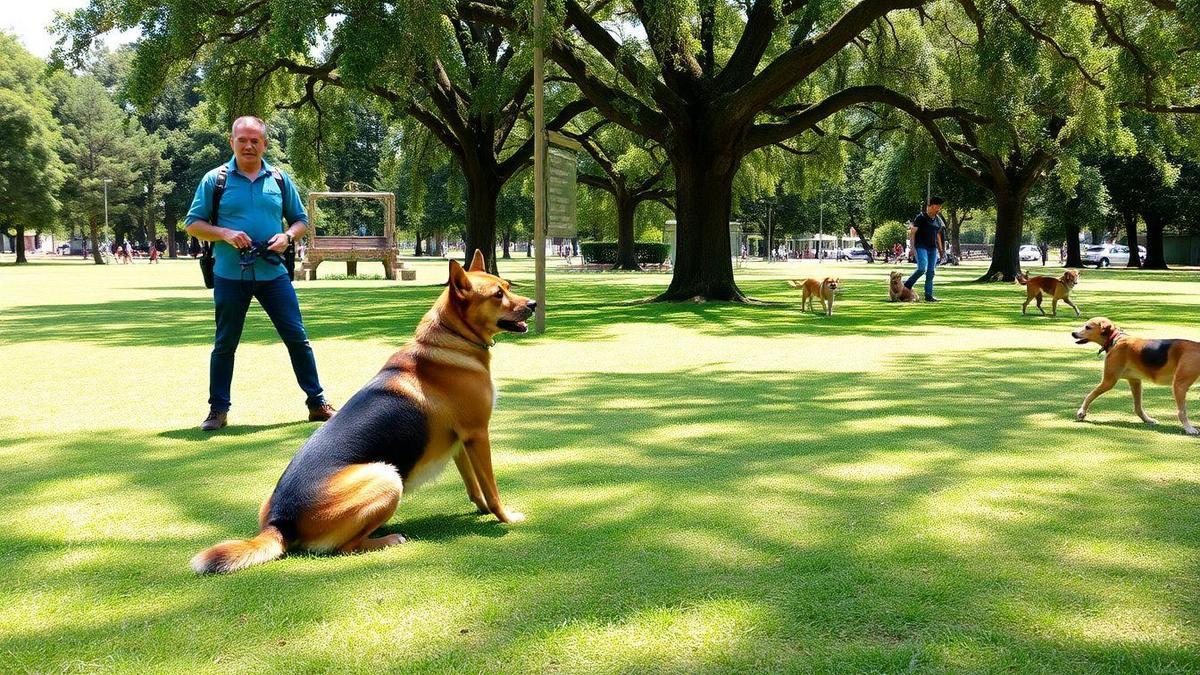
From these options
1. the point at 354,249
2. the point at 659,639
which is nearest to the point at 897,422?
the point at 659,639

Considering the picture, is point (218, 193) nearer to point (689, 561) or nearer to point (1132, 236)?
point (689, 561)

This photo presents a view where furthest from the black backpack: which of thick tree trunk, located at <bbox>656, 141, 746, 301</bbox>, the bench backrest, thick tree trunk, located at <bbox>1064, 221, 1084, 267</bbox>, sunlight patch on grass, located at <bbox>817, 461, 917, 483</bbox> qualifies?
thick tree trunk, located at <bbox>1064, 221, 1084, 267</bbox>

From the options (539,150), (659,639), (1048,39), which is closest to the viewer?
(659,639)

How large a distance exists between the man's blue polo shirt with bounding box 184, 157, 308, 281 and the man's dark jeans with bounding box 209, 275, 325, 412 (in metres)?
0.09

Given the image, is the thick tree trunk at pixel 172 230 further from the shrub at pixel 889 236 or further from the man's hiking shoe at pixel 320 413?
the man's hiking shoe at pixel 320 413

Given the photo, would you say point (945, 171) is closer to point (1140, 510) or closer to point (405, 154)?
point (405, 154)

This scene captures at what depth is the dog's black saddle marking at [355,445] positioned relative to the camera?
3680 millimetres

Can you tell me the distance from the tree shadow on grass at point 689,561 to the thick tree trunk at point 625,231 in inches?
1554

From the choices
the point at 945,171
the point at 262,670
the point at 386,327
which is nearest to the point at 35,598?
the point at 262,670

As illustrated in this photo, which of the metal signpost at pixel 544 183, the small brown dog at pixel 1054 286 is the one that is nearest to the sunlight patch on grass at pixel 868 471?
the metal signpost at pixel 544 183

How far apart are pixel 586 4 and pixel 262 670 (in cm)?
2177

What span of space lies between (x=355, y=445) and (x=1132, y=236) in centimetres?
6237

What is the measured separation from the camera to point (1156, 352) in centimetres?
644

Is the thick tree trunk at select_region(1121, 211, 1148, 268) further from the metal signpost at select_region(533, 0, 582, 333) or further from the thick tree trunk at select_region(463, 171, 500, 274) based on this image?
the metal signpost at select_region(533, 0, 582, 333)
